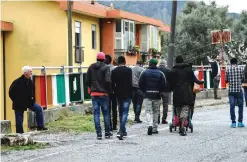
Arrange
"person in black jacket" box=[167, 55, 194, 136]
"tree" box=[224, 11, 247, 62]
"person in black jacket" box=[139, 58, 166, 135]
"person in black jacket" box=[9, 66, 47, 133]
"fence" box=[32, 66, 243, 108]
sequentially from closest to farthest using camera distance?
"person in black jacket" box=[167, 55, 194, 136] → "person in black jacket" box=[139, 58, 166, 135] → "person in black jacket" box=[9, 66, 47, 133] → "fence" box=[32, 66, 243, 108] → "tree" box=[224, 11, 247, 62]

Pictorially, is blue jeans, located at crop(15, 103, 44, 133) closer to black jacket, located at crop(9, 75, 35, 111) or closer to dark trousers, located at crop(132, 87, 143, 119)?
black jacket, located at crop(9, 75, 35, 111)

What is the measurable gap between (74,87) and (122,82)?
21.9 feet

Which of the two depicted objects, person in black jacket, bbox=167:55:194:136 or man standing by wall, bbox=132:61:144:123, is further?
man standing by wall, bbox=132:61:144:123

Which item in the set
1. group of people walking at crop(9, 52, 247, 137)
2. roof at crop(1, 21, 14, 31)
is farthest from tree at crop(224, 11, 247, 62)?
group of people walking at crop(9, 52, 247, 137)

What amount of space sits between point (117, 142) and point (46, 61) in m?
20.4

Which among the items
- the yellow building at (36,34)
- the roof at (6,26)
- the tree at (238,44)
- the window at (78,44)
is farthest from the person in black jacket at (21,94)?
the tree at (238,44)

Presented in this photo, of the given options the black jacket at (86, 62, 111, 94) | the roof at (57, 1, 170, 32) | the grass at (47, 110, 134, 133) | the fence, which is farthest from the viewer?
the roof at (57, 1, 170, 32)

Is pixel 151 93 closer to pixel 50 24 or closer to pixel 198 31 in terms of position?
pixel 50 24

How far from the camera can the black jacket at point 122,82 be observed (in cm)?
1364

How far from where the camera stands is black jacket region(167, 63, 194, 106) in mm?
13992

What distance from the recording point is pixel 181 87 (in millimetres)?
14078

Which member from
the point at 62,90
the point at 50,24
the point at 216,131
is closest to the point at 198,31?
the point at 50,24

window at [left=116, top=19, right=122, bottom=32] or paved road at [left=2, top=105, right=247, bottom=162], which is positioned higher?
window at [left=116, top=19, right=122, bottom=32]

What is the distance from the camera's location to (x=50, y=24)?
106 ft
